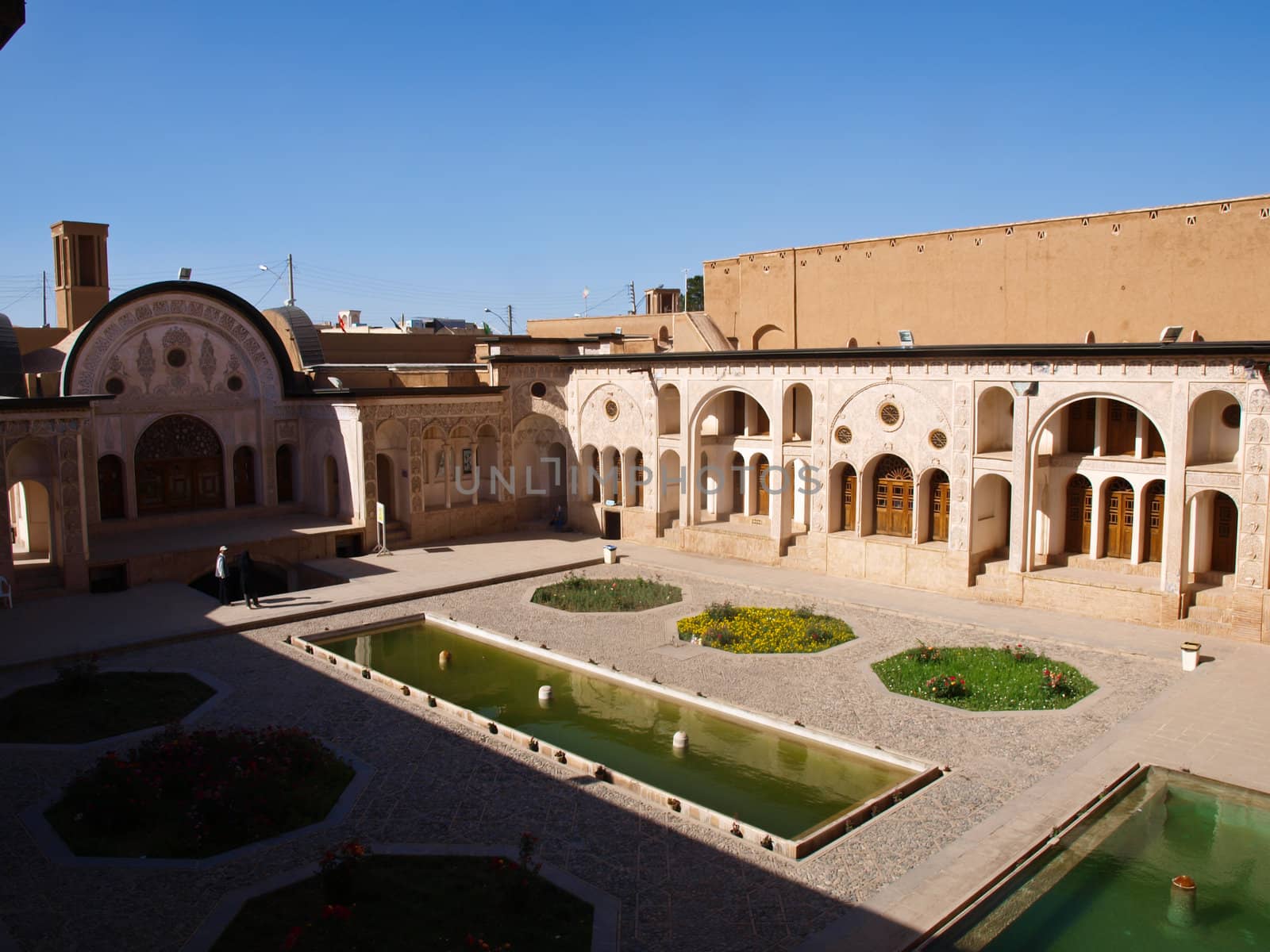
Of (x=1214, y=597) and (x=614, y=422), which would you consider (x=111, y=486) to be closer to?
(x=614, y=422)

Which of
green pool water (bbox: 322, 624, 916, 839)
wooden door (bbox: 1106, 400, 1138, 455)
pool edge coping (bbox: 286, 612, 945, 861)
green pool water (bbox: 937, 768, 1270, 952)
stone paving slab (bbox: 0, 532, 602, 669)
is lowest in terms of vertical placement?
green pool water (bbox: 937, 768, 1270, 952)

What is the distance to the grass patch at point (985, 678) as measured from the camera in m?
13.7

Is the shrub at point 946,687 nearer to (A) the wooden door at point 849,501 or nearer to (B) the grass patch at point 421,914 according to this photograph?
(B) the grass patch at point 421,914

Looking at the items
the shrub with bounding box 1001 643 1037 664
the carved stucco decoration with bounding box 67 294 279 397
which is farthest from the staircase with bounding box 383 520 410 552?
the shrub with bounding box 1001 643 1037 664

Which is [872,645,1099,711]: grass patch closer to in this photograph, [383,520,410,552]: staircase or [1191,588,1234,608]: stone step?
[1191,588,1234,608]: stone step

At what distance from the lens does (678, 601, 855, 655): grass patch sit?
16.2 m

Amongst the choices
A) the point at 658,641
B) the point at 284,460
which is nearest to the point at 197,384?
the point at 284,460

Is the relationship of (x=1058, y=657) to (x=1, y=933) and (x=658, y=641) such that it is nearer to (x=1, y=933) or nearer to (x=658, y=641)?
(x=658, y=641)

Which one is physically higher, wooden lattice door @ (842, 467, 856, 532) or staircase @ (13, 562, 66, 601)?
wooden lattice door @ (842, 467, 856, 532)

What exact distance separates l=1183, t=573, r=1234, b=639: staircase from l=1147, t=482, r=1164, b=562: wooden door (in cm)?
127

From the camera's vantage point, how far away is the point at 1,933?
26.1 ft

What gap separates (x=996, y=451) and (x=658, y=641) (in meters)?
7.99

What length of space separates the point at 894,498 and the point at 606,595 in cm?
666

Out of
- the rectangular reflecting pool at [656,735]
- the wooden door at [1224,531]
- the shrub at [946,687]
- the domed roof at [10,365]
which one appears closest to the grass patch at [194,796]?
the rectangular reflecting pool at [656,735]
